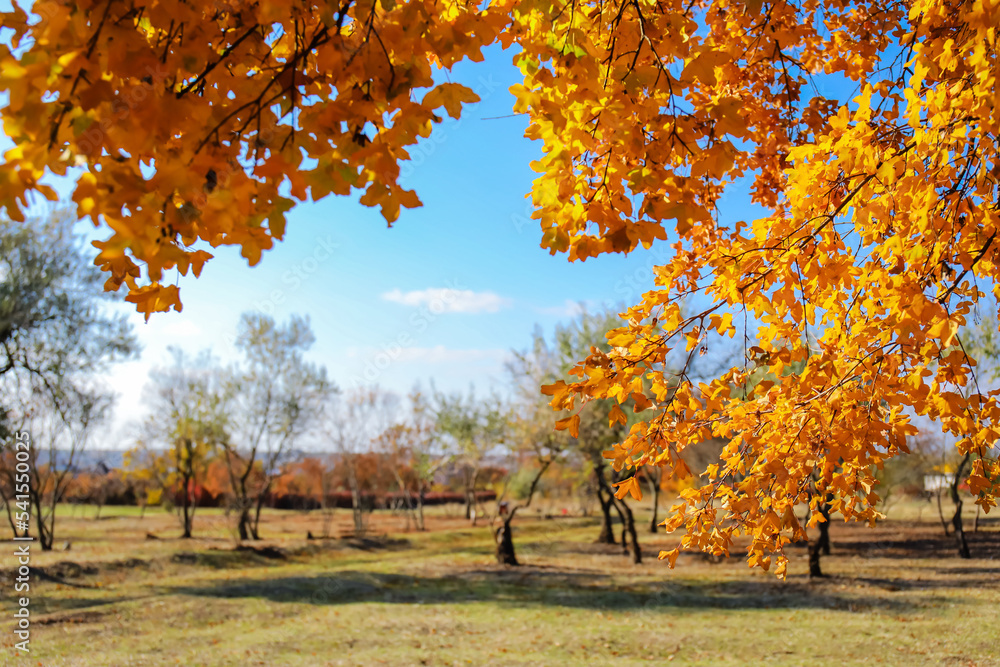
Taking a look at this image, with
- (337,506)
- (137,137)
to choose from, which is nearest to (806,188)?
(137,137)

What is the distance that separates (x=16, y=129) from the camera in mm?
1214

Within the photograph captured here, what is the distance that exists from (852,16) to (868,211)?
2.88m

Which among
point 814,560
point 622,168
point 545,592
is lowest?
point 545,592

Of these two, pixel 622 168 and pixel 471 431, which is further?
pixel 471 431

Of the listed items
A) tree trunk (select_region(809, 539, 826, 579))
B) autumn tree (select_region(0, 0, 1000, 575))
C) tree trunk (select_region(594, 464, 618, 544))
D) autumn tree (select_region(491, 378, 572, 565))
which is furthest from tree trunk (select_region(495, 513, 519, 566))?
autumn tree (select_region(0, 0, 1000, 575))

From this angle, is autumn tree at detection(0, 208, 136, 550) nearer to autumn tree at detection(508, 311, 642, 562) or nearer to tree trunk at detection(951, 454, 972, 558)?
autumn tree at detection(508, 311, 642, 562)

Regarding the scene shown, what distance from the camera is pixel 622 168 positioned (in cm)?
197

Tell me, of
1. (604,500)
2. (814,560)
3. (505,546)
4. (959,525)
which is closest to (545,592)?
(505,546)

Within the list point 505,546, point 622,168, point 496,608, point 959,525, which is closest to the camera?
point 622,168

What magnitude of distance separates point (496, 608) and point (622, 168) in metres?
9.47

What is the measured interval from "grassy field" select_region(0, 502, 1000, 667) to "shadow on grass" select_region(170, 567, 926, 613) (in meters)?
0.05

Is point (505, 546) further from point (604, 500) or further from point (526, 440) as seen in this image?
point (604, 500)

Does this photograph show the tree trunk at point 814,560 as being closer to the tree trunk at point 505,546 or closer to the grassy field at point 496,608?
the grassy field at point 496,608

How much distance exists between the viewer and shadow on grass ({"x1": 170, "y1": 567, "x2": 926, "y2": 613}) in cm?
1009
